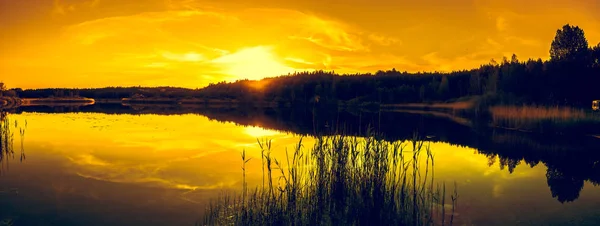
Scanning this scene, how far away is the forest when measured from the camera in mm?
50375

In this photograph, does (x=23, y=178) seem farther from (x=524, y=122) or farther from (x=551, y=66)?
(x=551, y=66)

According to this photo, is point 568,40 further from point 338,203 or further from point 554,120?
point 338,203

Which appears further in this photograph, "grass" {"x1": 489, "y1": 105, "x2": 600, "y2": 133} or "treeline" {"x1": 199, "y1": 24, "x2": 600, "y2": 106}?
"treeline" {"x1": 199, "y1": 24, "x2": 600, "y2": 106}

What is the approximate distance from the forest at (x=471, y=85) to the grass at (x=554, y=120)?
42.3 ft

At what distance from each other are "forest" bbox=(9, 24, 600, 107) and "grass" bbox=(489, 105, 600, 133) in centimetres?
1289

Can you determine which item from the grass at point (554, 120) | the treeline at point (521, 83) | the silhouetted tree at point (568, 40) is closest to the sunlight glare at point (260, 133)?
the treeline at point (521, 83)

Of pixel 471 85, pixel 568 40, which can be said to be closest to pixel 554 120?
pixel 568 40

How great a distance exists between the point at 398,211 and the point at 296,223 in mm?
2339

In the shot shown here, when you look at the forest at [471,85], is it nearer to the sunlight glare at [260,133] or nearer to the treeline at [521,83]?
the treeline at [521,83]

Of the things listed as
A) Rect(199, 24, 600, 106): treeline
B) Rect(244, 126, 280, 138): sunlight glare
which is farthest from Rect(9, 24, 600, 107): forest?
Rect(244, 126, 280, 138): sunlight glare

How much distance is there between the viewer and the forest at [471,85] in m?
50.4

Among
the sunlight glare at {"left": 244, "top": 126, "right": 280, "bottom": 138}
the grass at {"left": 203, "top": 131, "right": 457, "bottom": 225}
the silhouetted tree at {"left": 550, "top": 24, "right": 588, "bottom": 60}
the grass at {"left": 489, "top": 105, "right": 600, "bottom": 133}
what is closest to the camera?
the grass at {"left": 203, "top": 131, "right": 457, "bottom": 225}

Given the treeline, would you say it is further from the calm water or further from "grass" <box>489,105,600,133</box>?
"grass" <box>489,105,600,133</box>

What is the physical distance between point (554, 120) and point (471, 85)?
74.6m
